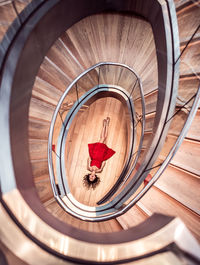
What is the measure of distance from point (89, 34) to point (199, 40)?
5.73 feet

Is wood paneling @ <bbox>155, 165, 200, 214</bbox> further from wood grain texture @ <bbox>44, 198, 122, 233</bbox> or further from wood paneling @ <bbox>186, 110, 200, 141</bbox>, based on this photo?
wood grain texture @ <bbox>44, 198, 122, 233</bbox>

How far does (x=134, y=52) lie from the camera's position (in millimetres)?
2855

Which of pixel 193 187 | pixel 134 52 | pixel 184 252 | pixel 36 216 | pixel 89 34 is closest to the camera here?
pixel 184 252

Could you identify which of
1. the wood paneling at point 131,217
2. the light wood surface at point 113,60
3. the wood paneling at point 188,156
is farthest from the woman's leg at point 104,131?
the wood paneling at point 188,156

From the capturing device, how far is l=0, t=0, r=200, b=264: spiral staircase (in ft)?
2.09

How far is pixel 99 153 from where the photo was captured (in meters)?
4.14

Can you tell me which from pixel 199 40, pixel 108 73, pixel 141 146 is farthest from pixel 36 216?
pixel 108 73

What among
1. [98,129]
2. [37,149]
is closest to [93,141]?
[98,129]

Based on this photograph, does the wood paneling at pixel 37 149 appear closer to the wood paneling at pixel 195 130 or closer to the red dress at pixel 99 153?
the red dress at pixel 99 153

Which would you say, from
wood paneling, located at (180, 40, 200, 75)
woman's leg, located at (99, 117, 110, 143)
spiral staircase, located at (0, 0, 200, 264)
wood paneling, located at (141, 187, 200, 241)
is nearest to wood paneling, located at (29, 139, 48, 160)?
spiral staircase, located at (0, 0, 200, 264)

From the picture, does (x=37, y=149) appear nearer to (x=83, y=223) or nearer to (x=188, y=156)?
(x=83, y=223)

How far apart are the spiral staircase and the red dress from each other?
206mm

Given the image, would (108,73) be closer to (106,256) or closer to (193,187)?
(193,187)

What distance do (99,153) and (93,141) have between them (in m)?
0.38
